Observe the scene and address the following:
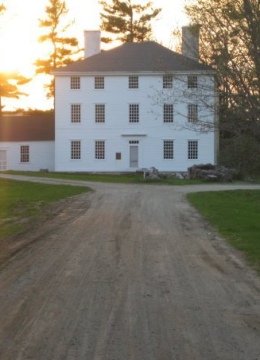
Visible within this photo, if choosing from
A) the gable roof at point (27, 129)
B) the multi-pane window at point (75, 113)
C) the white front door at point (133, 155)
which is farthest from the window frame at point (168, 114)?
the gable roof at point (27, 129)

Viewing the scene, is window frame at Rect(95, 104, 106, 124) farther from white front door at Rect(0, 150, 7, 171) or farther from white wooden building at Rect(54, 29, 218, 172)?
white front door at Rect(0, 150, 7, 171)

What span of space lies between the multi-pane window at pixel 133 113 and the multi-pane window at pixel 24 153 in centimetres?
1069

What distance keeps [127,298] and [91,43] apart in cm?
5250

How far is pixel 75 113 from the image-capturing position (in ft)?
182

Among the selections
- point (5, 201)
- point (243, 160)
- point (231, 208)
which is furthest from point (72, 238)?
point (243, 160)

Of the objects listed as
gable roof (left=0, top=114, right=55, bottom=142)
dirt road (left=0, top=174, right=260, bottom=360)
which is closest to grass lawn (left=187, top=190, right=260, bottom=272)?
dirt road (left=0, top=174, right=260, bottom=360)

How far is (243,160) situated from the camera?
52.0 meters

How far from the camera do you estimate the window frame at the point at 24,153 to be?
5959cm

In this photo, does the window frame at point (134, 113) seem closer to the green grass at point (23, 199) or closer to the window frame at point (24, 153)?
the window frame at point (24, 153)

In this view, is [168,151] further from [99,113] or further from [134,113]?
[99,113]

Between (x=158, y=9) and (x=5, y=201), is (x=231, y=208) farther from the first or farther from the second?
(x=158, y=9)

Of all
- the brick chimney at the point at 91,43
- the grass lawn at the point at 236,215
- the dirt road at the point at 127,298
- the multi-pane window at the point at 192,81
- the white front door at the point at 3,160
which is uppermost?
the brick chimney at the point at 91,43

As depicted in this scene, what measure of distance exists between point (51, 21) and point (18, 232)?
61.2 m

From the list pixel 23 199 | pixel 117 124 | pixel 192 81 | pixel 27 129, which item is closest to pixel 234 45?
pixel 192 81
